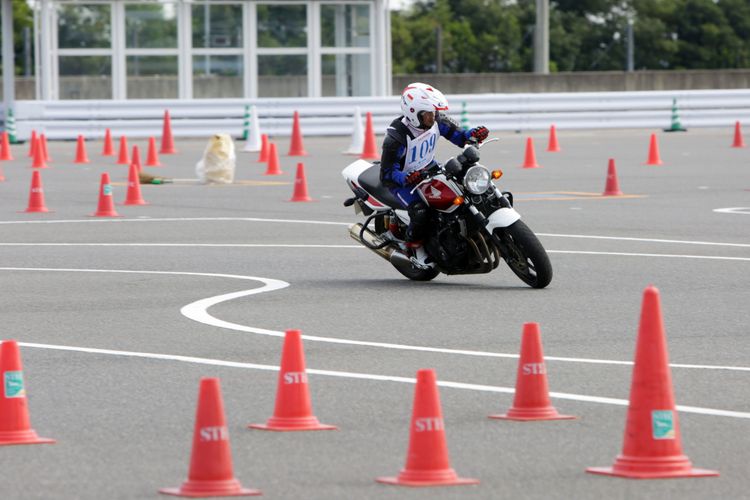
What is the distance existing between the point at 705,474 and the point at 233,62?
36709 mm

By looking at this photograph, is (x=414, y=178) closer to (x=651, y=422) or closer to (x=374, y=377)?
(x=374, y=377)

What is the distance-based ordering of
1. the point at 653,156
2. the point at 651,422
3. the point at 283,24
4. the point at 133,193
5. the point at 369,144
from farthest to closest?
→ 1. the point at 283,24
2. the point at 369,144
3. the point at 653,156
4. the point at 133,193
5. the point at 651,422

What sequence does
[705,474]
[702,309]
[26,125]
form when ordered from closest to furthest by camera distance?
[705,474] → [702,309] → [26,125]

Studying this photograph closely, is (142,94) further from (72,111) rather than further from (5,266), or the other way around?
(5,266)

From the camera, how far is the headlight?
13203 millimetres

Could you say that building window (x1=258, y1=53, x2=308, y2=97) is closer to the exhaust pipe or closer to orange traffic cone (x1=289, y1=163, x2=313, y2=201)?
orange traffic cone (x1=289, y1=163, x2=313, y2=201)

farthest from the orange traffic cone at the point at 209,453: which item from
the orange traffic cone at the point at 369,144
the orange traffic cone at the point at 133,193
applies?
the orange traffic cone at the point at 369,144

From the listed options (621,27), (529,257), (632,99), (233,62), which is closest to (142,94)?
(233,62)

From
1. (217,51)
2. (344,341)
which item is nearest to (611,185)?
(344,341)

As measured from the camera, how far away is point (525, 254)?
13.1 m

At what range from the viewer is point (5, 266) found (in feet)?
50.2

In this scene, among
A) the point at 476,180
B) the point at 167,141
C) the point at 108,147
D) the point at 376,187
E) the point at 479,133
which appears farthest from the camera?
the point at 167,141

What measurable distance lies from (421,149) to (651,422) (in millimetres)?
7134

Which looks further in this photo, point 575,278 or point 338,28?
point 338,28
